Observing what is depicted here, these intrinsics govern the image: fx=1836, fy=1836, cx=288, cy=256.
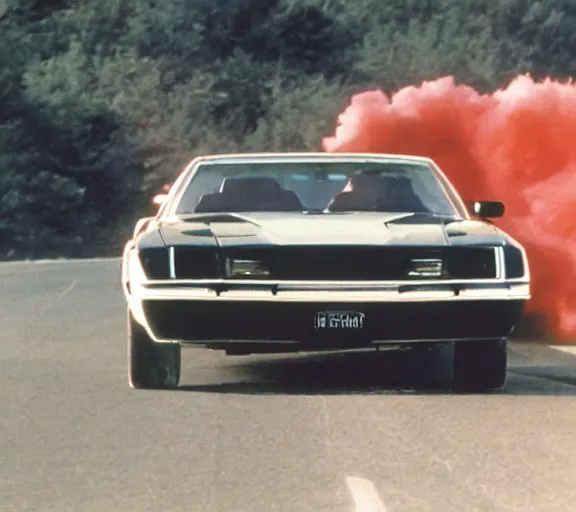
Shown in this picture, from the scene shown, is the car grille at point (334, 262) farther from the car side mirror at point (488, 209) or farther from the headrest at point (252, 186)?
the car side mirror at point (488, 209)

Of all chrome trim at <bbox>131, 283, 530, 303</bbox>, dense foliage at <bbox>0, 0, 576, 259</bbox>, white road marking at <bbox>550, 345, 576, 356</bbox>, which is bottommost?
dense foliage at <bbox>0, 0, 576, 259</bbox>

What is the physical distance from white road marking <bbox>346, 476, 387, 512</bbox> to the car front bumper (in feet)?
9.55

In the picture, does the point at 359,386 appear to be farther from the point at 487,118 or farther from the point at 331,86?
the point at 331,86

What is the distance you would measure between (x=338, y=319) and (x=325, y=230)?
2.19 ft

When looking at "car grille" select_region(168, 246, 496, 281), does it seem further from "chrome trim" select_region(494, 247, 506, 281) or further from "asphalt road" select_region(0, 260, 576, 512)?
"asphalt road" select_region(0, 260, 576, 512)

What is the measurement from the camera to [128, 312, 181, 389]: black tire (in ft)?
38.2

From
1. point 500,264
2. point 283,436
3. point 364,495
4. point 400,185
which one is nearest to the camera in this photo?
point 364,495

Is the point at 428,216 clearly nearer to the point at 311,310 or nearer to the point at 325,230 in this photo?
the point at 325,230

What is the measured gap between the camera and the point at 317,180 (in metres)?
13.1


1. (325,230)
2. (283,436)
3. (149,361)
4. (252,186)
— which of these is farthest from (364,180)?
(283,436)

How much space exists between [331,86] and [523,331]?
6170cm

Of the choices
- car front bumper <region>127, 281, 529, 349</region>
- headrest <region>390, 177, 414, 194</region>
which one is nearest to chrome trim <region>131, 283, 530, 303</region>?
A: car front bumper <region>127, 281, 529, 349</region>

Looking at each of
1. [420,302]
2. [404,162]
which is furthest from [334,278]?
[404,162]

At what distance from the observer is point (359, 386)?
12.2m
